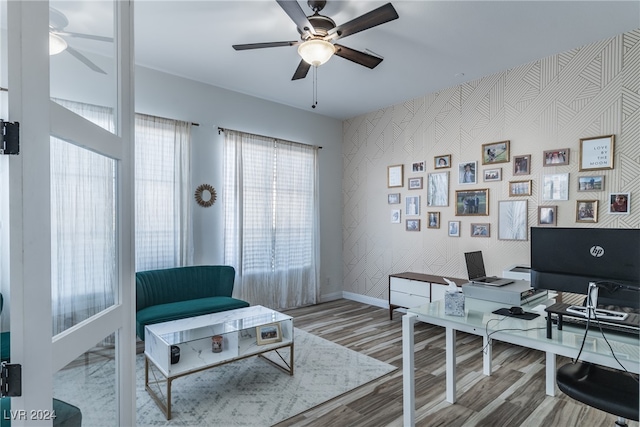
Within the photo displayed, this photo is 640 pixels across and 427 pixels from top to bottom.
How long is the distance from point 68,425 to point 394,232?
4.30 meters

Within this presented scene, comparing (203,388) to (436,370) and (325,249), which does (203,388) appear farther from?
(325,249)

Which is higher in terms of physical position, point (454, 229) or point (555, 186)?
point (555, 186)

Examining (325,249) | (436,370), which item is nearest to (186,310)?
(436,370)

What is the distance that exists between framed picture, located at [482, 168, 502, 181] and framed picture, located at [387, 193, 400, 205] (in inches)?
48.8

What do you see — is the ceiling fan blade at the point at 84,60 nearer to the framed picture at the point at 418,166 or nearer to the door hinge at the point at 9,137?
the door hinge at the point at 9,137

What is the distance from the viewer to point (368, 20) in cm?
224

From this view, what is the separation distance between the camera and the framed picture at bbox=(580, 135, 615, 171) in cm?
309

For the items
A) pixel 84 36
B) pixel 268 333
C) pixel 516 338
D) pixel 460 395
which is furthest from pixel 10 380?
pixel 460 395

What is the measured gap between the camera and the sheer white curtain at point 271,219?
171 inches

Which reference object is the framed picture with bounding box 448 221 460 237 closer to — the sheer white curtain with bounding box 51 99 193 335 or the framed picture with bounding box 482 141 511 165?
the framed picture with bounding box 482 141 511 165

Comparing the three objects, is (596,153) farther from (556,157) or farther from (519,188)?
(519,188)

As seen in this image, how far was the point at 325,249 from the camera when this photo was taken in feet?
17.9

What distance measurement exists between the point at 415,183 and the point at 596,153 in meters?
1.99

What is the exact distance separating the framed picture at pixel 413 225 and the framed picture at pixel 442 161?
795mm
